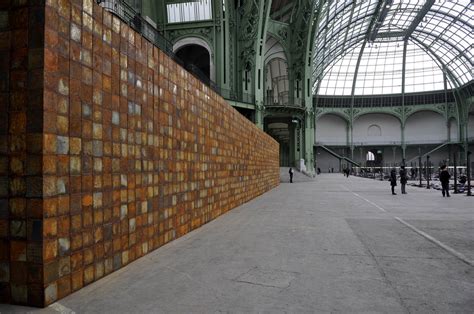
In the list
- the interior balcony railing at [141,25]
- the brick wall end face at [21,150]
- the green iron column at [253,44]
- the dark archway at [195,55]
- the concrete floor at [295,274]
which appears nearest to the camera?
the brick wall end face at [21,150]

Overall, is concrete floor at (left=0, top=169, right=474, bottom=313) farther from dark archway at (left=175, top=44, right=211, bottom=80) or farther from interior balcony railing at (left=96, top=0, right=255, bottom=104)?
dark archway at (left=175, top=44, right=211, bottom=80)

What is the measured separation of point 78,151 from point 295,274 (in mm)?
2808

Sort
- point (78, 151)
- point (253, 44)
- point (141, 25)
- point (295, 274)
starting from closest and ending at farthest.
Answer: point (78, 151)
point (295, 274)
point (141, 25)
point (253, 44)

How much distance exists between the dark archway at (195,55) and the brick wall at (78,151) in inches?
1145

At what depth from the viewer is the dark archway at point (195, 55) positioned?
34419 millimetres

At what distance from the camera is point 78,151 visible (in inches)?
150

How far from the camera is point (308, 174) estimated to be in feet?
136

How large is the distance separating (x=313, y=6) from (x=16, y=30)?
38.1m

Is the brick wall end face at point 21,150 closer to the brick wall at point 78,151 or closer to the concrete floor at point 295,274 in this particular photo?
the brick wall at point 78,151

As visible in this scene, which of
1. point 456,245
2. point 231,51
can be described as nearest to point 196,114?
point 456,245

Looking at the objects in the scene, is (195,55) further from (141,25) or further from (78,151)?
(78,151)

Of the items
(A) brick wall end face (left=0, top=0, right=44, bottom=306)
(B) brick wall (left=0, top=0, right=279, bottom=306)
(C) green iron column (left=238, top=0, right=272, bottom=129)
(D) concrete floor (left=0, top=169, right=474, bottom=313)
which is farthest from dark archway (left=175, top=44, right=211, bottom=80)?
(A) brick wall end face (left=0, top=0, right=44, bottom=306)

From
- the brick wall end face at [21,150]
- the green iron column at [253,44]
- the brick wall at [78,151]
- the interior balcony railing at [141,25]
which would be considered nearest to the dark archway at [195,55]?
the green iron column at [253,44]

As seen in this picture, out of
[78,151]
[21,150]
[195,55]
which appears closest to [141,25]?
[78,151]
